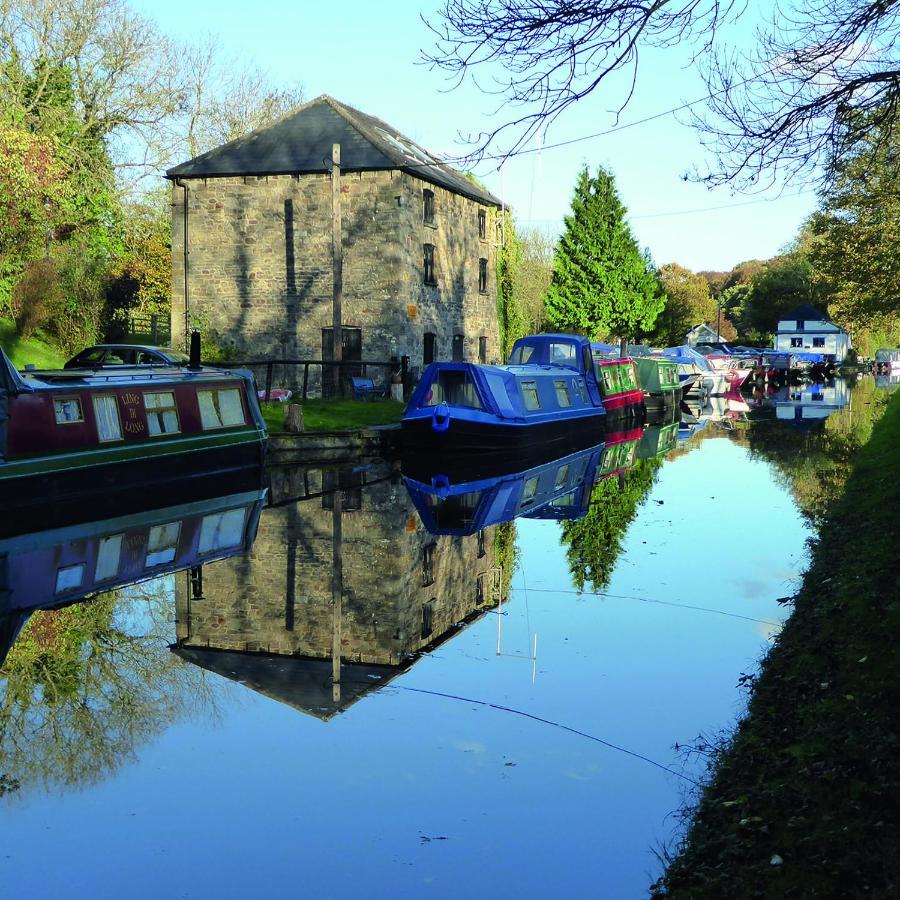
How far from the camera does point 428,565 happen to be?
1288 centimetres

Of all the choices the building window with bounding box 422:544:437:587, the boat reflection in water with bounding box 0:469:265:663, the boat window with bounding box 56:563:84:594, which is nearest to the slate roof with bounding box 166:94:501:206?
the boat reflection in water with bounding box 0:469:265:663

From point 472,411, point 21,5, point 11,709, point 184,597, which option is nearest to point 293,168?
point 472,411

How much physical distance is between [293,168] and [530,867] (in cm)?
2809

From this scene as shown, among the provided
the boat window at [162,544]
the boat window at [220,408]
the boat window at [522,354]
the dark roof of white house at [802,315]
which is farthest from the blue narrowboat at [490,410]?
the dark roof of white house at [802,315]

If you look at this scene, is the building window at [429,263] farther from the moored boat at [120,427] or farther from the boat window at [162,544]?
the boat window at [162,544]

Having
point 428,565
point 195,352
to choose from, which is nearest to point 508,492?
point 195,352

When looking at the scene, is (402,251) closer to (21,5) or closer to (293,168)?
(293,168)

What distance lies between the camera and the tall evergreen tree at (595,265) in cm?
6191

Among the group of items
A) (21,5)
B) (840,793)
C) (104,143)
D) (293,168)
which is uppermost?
(21,5)

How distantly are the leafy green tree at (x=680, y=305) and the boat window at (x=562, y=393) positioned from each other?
144ft

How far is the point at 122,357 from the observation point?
94.0 feet

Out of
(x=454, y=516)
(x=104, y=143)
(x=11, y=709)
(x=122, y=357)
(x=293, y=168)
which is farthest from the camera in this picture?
(x=104, y=143)

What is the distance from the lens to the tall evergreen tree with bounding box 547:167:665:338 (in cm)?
6191

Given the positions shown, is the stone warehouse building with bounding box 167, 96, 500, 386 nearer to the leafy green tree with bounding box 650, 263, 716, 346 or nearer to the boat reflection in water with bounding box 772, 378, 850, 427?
the boat reflection in water with bounding box 772, 378, 850, 427
